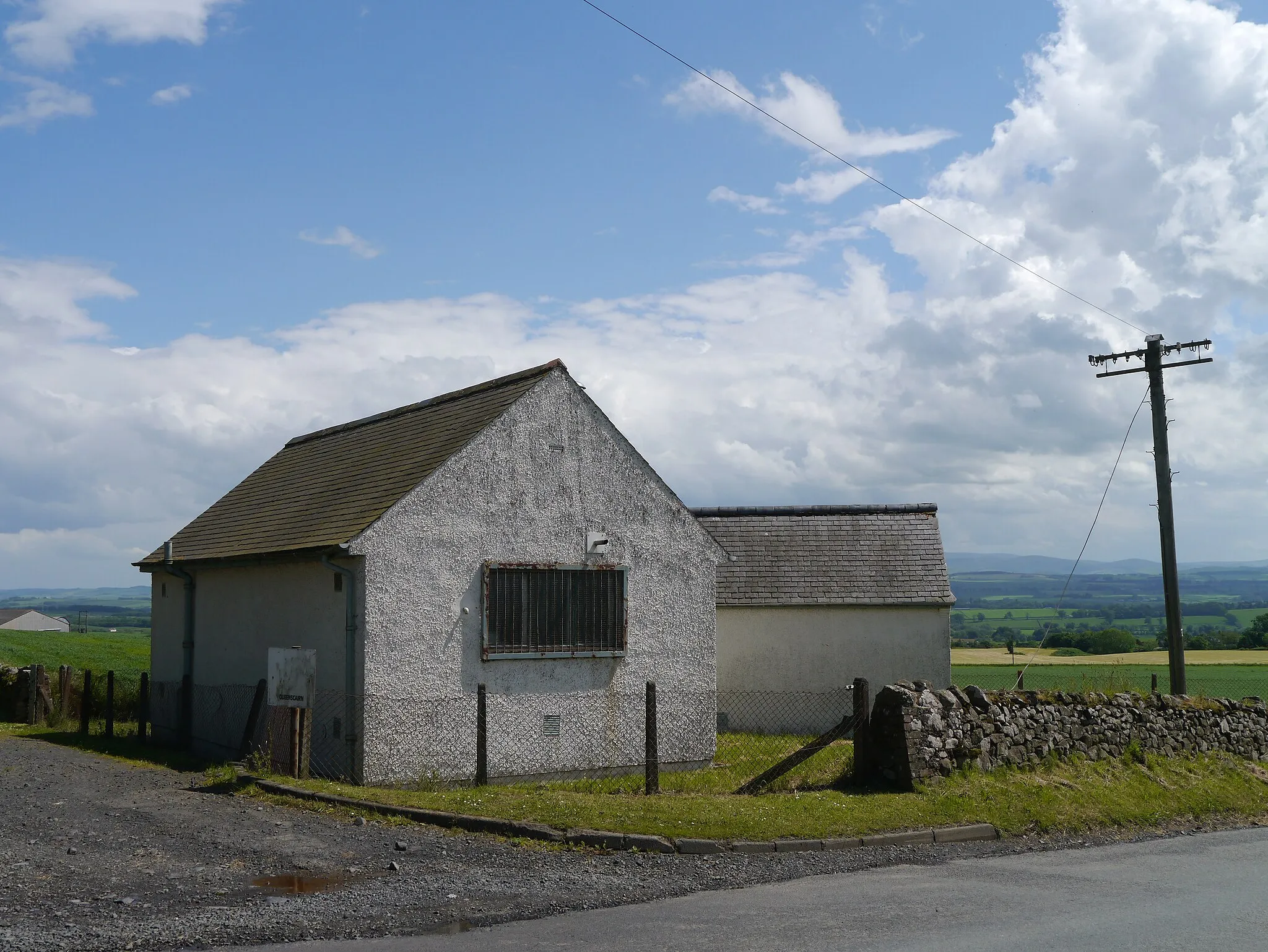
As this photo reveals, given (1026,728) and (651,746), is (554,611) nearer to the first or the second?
(651,746)

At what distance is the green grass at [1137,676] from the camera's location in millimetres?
35594

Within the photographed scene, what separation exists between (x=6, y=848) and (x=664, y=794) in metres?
7.26

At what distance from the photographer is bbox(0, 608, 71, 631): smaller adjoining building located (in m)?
93.9

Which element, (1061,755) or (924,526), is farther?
(924,526)

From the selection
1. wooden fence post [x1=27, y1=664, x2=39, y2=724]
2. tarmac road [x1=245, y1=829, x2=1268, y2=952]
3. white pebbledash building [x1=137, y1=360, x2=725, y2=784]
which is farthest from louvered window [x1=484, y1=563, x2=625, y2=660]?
wooden fence post [x1=27, y1=664, x2=39, y2=724]

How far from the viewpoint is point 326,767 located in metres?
16.0

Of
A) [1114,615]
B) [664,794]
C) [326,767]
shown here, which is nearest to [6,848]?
[326,767]

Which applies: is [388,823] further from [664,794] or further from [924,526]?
[924,526]

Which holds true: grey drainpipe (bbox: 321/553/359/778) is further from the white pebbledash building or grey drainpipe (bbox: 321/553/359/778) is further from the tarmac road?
the tarmac road

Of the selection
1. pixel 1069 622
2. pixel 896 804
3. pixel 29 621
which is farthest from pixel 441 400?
pixel 1069 622

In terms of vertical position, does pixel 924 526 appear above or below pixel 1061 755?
above

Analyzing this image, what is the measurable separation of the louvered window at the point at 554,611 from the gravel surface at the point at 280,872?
174 inches

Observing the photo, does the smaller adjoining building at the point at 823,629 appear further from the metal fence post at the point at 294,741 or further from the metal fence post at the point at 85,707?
the metal fence post at the point at 85,707

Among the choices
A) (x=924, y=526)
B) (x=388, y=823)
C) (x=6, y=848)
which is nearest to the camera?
(x=6, y=848)
